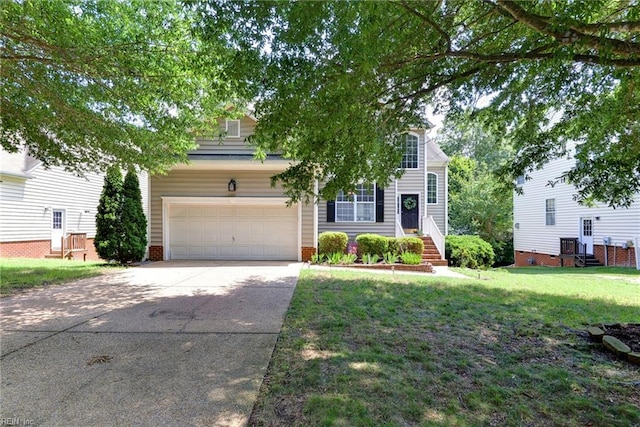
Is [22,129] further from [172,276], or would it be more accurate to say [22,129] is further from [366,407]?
[366,407]

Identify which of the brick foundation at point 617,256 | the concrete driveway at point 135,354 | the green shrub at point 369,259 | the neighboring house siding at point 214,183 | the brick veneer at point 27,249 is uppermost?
the neighboring house siding at point 214,183

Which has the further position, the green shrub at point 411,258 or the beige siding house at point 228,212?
the beige siding house at point 228,212

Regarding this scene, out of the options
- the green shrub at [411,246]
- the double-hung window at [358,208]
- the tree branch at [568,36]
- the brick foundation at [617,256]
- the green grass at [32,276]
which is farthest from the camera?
the brick foundation at [617,256]

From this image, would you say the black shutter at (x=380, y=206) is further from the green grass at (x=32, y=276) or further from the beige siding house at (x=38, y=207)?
the beige siding house at (x=38, y=207)

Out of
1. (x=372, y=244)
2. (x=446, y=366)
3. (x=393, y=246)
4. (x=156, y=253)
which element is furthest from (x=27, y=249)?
(x=446, y=366)

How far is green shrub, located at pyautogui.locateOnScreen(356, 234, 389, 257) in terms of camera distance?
1251 centimetres

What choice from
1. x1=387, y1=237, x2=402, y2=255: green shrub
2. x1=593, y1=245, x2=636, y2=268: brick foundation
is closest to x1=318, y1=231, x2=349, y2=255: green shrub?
x1=387, y1=237, x2=402, y2=255: green shrub

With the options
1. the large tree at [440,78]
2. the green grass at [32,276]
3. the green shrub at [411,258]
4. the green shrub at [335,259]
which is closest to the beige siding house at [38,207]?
the green grass at [32,276]

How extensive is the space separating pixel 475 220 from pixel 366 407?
2331cm

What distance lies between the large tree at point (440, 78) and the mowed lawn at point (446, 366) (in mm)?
2318

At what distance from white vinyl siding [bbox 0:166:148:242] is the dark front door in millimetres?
11610

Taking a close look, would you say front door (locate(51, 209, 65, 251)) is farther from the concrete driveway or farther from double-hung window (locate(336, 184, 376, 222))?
double-hung window (locate(336, 184, 376, 222))

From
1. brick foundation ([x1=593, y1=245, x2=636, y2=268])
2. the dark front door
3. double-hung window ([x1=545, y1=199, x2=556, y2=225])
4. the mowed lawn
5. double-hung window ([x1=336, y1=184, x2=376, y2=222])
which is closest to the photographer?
the mowed lawn

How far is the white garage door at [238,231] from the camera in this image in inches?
508
